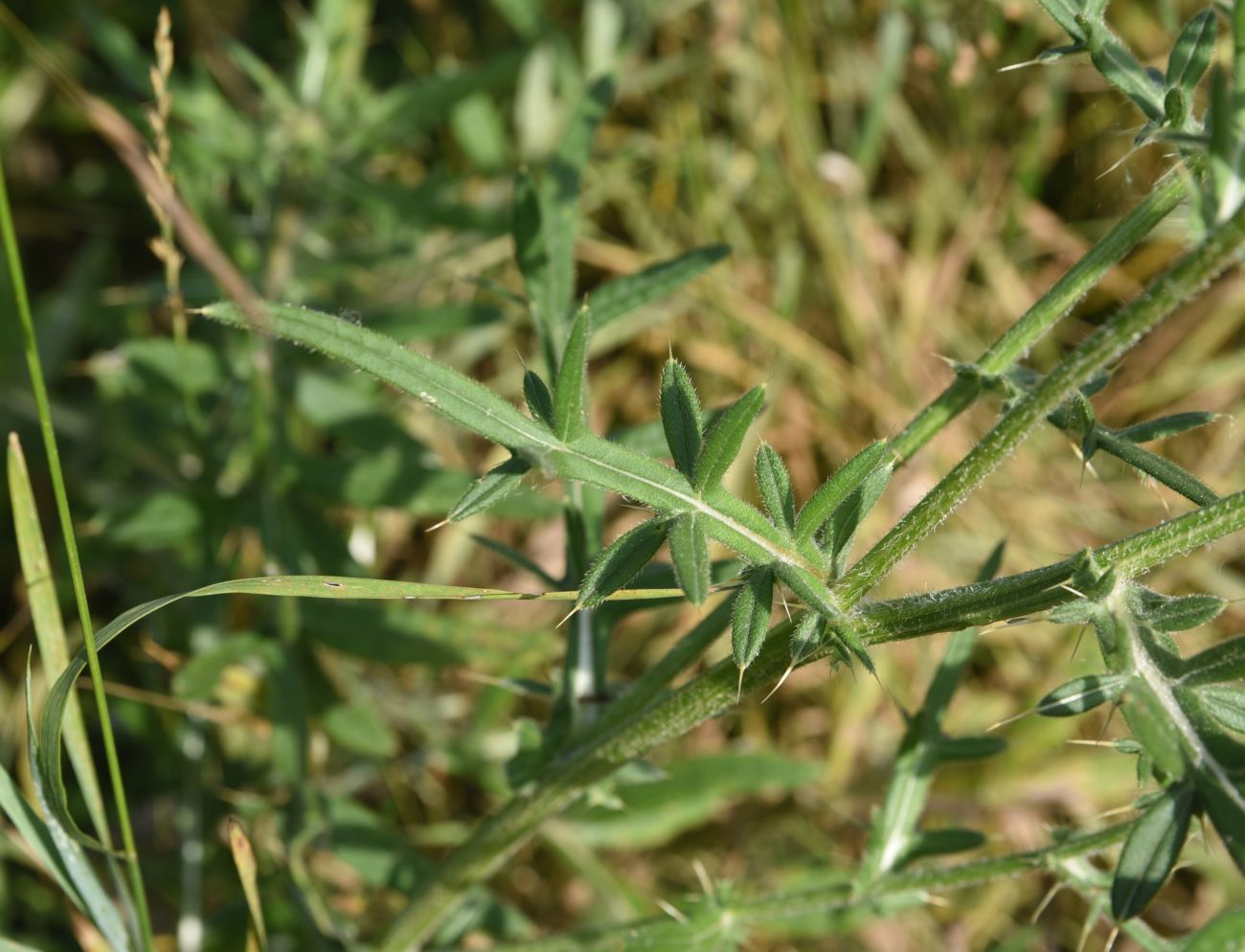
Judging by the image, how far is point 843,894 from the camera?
1839 millimetres

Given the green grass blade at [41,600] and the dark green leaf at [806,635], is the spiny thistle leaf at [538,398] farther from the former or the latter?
the green grass blade at [41,600]

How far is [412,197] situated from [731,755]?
58.6 inches

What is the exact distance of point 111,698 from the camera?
3.00m

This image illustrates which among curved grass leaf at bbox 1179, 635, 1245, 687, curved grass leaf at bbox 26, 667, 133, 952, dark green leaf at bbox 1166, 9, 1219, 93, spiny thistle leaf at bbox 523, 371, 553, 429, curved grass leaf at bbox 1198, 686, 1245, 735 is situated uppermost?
dark green leaf at bbox 1166, 9, 1219, 93

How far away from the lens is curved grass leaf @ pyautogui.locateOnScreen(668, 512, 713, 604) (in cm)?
131

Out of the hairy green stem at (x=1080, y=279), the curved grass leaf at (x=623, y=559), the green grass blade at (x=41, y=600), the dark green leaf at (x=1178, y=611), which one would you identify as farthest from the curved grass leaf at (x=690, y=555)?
the green grass blade at (x=41, y=600)

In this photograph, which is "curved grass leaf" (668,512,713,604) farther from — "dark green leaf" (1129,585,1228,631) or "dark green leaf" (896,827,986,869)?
"dark green leaf" (896,827,986,869)

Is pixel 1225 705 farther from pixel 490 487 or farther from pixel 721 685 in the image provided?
pixel 490 487

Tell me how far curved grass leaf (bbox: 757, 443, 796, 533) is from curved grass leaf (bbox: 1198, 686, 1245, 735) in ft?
1.53

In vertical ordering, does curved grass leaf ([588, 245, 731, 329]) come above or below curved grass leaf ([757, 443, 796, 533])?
above

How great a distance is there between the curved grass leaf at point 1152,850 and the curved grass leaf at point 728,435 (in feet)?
1.83

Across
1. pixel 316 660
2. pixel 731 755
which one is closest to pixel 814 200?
pixel 731 755

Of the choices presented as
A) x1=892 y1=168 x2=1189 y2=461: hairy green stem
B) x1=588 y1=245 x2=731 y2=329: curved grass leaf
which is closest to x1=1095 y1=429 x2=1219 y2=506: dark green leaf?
x1=892 y1=168 x2=1189 y2=461: hairy green stem

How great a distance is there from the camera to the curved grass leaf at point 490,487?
1.43 metres
